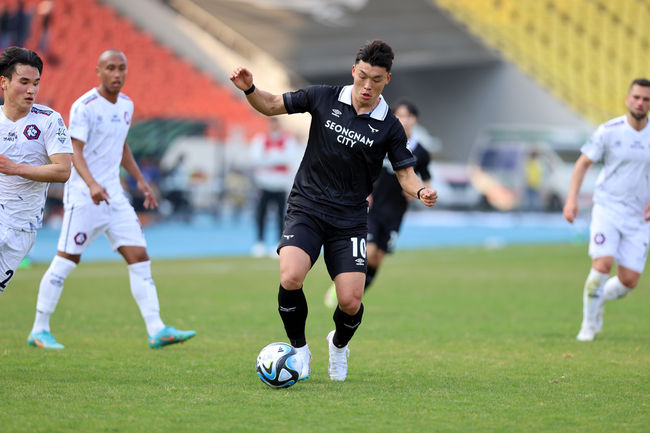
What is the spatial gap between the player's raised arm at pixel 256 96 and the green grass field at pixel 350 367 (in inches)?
76.7

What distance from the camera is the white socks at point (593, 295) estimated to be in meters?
8.99

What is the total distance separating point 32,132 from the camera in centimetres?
647

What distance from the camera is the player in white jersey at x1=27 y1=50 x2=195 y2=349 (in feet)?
26.1

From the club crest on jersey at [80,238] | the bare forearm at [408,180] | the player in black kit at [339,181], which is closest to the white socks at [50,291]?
the club crest on jersey at [80,238]

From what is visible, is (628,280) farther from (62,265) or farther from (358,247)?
(62,265)

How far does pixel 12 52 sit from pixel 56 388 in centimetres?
232

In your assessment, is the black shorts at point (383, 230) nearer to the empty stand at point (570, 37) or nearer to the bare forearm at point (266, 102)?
the bare forearm at point (266, 102)

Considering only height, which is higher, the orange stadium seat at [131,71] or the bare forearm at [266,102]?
the orange stadium seat at [131,71]

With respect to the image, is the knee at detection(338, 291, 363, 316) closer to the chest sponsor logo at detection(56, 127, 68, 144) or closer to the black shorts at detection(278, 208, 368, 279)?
the black shorts at detection(278, 208, 368, 279)

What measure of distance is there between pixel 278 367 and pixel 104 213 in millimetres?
2686

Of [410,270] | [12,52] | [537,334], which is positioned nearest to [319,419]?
[12,52]

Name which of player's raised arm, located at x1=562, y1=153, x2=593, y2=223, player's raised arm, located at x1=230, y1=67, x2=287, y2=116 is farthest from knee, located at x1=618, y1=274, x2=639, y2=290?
player's raised arm, located at x1=230, y1=67, x2=287, y2=116

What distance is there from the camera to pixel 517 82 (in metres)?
46.1

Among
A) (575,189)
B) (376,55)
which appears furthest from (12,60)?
(575,189)
